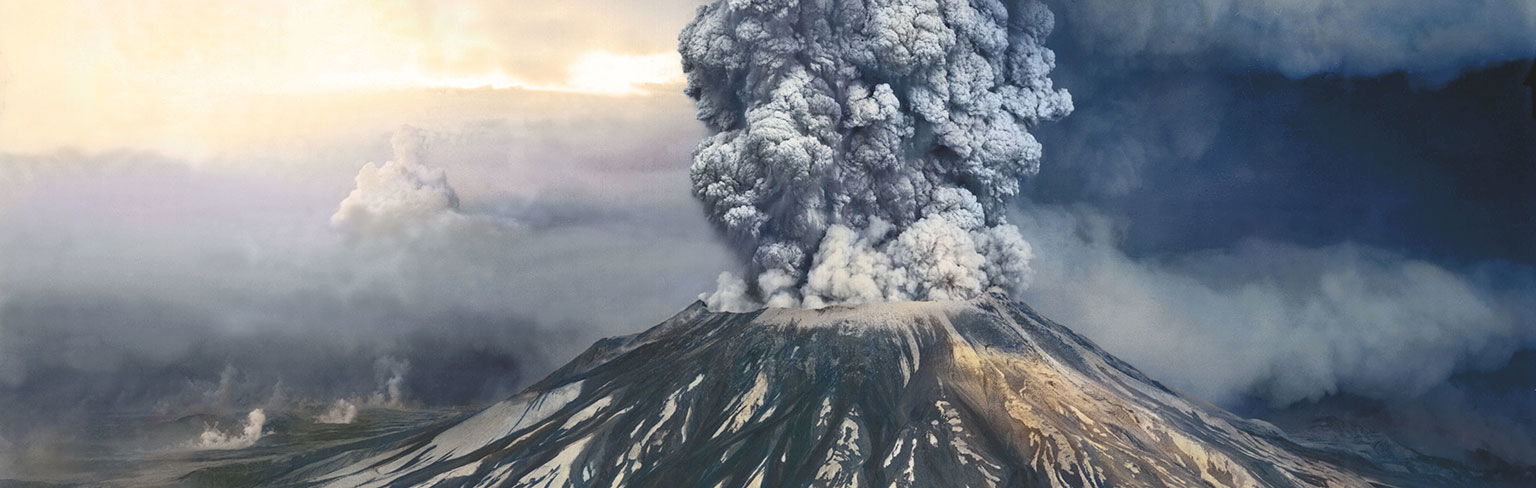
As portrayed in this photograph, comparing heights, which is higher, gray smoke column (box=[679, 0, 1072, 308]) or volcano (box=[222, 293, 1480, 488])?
gray smoke column (box=[679, 0, 1072, 308])

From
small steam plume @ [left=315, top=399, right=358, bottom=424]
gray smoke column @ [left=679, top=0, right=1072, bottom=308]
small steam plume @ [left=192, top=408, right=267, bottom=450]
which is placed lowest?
small steam plume @ [left=192, top=408, right=267, bottom=450]

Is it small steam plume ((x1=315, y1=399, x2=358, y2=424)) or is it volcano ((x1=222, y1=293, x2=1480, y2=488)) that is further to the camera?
small steam plume ((x1=315, y1=399, x2=358, y2=424))

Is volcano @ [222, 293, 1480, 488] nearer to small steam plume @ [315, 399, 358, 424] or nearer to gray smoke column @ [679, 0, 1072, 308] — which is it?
gray smoke column @ [679, 0, 1072, 308]

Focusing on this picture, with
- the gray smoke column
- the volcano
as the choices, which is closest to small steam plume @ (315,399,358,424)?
the volcano

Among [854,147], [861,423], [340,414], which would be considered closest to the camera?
[861,423]

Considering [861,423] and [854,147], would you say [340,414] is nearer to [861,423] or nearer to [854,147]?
[854,147]

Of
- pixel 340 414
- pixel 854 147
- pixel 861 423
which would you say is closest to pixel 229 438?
pixel 340 414

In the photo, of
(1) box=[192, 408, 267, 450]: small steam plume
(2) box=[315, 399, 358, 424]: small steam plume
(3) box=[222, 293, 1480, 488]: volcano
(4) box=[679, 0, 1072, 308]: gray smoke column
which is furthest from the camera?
(2) box=[315, 399, 358, 424]: small steam plume
